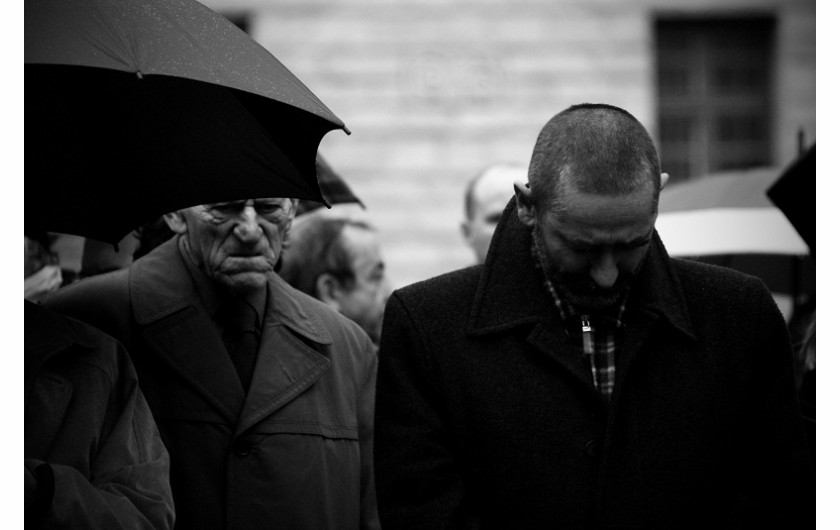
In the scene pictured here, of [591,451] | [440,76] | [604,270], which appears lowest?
[591,451]

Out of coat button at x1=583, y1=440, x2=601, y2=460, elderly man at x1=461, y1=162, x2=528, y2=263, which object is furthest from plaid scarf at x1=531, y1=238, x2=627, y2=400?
elderly man at x1=461, y1=162, x2=528, y2=263

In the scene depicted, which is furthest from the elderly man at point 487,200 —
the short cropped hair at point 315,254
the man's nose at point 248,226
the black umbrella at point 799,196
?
the man's nose at point 248,226

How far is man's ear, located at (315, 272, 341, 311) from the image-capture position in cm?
570

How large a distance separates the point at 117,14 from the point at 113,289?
1.09m

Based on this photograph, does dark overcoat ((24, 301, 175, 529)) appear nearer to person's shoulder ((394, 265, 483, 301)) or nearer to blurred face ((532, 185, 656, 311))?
person's shoulder ((394, 265, 483, 301))

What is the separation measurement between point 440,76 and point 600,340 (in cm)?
872

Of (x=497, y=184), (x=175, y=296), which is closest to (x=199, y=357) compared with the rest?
(x=175, y=296)

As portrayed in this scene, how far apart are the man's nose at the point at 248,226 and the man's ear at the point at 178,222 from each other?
0.66 ft

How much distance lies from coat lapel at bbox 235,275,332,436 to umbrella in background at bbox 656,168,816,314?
199cm

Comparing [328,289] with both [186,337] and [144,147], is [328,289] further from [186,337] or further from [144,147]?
[144,147]

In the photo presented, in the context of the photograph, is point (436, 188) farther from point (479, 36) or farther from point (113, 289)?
point (113, 289)

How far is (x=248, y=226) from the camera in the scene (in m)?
3.81

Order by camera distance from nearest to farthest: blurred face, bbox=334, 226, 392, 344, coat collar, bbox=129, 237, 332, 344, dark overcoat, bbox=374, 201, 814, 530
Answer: dark overcoat, bbox=374, 201, 814, 530, coat collar, bbox=129, 237, 332, 344, blurred face, bbox=334, 226, 392, 344

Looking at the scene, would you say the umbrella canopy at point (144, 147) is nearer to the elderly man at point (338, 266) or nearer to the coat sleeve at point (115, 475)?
the coat sleeve at point (115, 475)
